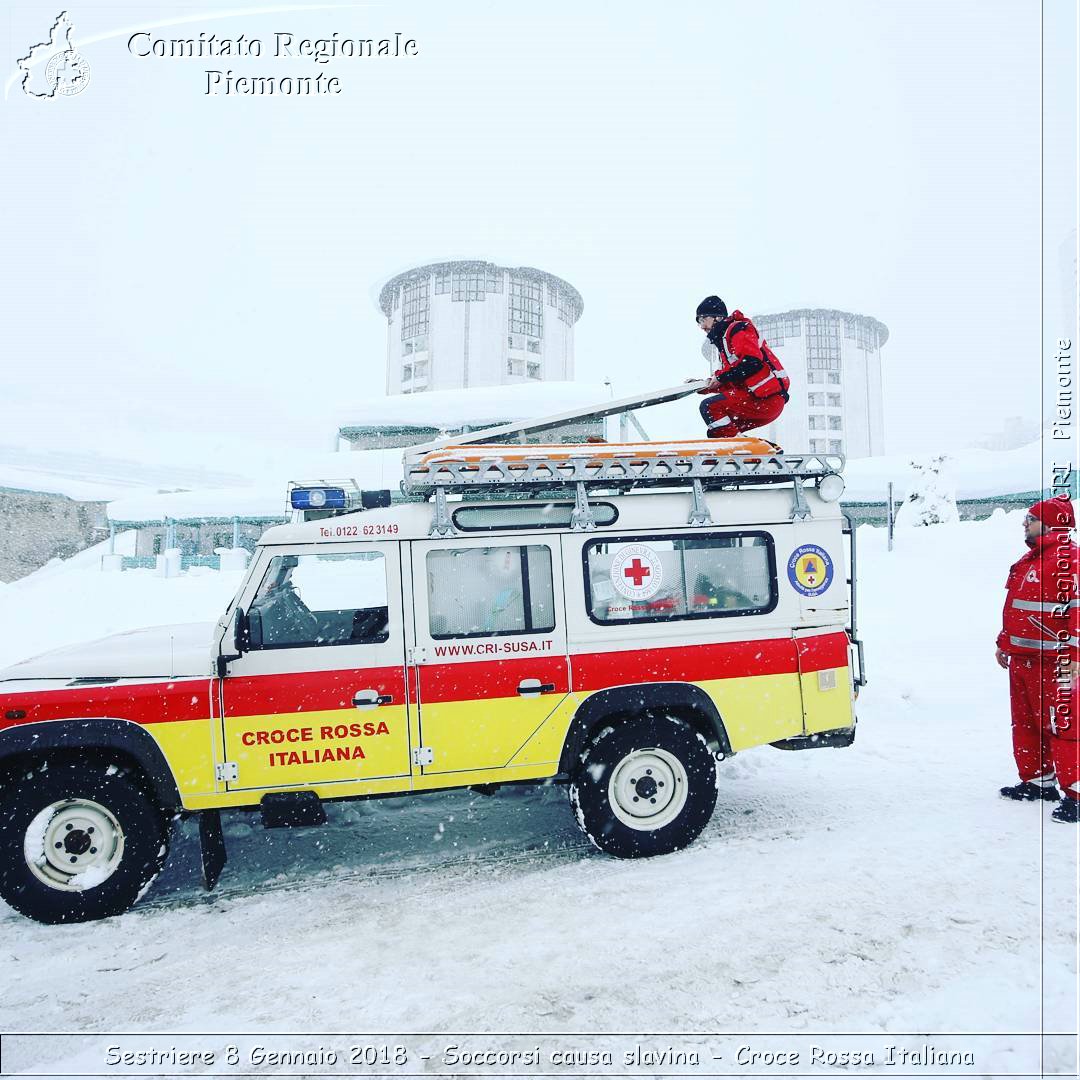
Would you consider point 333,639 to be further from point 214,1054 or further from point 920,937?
point 920,937

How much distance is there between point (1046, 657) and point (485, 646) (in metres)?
4.00

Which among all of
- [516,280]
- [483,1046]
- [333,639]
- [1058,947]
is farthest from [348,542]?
[516,280]

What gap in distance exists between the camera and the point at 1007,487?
3025 cm

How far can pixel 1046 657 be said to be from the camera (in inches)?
208

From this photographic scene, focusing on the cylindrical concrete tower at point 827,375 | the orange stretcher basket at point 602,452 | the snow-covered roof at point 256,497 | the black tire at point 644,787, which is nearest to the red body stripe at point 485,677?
the black tire at point 644,787

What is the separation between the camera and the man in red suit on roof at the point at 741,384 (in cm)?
562

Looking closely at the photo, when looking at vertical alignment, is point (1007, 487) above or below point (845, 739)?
above

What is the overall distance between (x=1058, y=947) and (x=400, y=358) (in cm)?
4383

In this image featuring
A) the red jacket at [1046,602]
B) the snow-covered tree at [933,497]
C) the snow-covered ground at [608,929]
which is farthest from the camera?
the snow-covered tree at [933,497]

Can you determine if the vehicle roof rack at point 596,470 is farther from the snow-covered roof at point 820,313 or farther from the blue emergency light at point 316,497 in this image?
the snow-covered roof at point 820,313

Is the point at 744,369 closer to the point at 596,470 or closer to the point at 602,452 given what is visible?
the point at 602,452

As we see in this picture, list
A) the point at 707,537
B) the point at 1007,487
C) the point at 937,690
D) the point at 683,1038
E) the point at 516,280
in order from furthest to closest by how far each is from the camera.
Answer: the point at 516,280 → the point at 1007,487 → the point at 937,690 → the point at 707,537 → the point at 683,1038

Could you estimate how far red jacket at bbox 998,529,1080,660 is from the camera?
5195 mm

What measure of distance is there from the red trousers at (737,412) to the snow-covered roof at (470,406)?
19.4 metres
